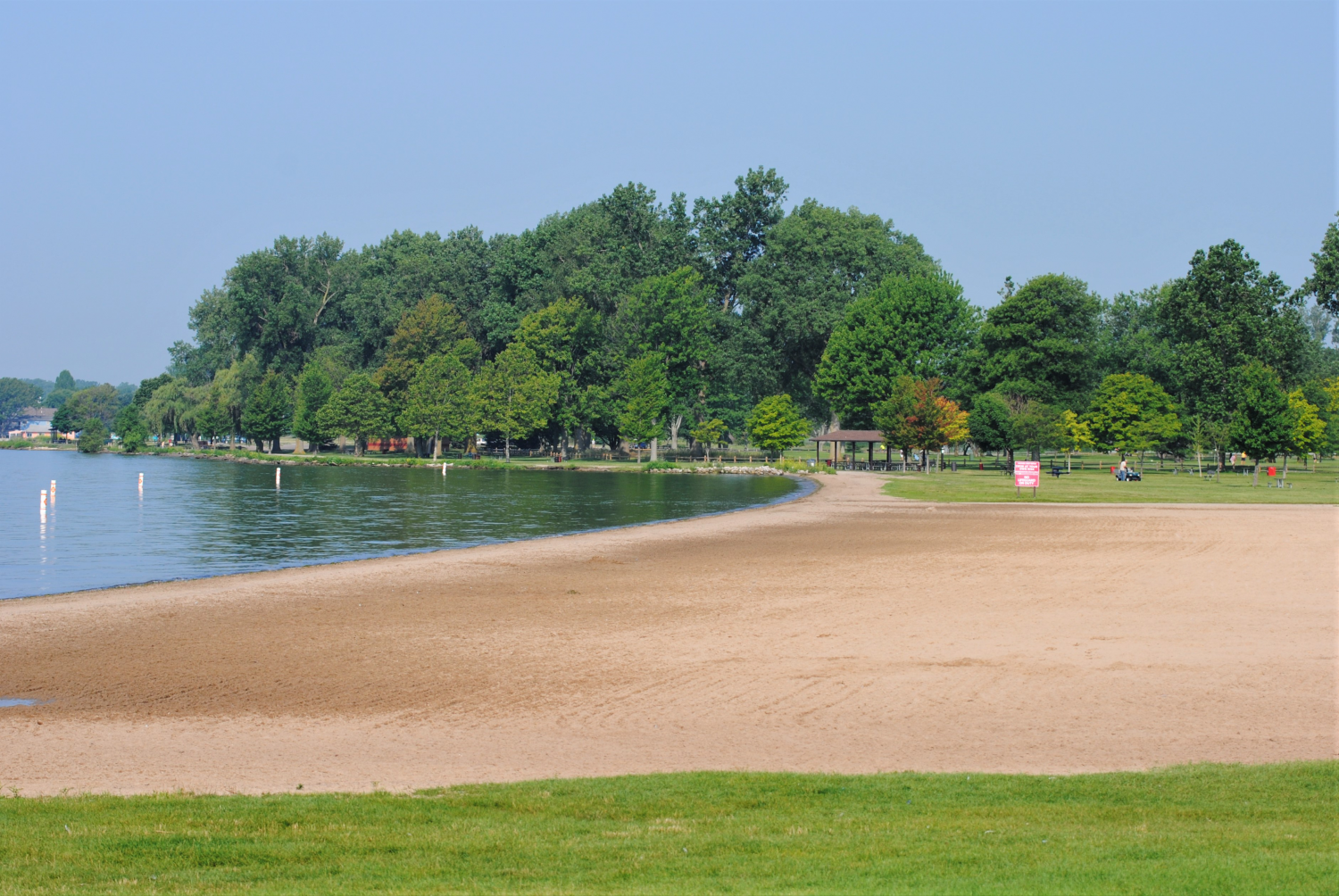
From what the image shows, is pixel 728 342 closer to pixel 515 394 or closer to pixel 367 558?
pixel 515 394

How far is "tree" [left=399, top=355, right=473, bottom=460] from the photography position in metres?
111

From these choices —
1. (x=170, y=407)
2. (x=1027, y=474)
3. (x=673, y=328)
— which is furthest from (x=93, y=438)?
(x=1027, y=474)

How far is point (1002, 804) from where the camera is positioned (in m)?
8.53

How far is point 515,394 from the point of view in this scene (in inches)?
4183

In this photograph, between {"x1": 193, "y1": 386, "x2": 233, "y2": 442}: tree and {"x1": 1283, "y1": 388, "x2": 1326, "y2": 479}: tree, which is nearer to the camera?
{"x1": 1283, "y1": 388, "x2": 1326, "y2": 479}: tree

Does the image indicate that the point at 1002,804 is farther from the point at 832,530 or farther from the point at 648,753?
the point at 832,530

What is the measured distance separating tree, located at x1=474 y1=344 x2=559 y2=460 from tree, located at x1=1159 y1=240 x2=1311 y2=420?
58.3 m

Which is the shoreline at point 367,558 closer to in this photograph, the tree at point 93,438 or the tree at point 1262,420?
the tree at point 1262,420

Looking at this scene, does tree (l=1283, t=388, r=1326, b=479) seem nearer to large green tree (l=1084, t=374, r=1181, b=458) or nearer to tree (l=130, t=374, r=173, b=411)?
large green tree (l=1084, t=374, r=1181, b=458)

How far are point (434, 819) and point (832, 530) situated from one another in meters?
29.5

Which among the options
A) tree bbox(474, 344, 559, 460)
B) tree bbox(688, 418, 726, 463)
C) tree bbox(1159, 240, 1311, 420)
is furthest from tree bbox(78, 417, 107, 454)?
tree bbox(1159, 240, 1311, 420)

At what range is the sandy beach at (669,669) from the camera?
36.1 feet

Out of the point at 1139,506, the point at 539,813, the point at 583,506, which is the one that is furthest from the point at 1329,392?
the point at 539,813

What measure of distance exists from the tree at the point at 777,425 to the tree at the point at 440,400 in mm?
31013
